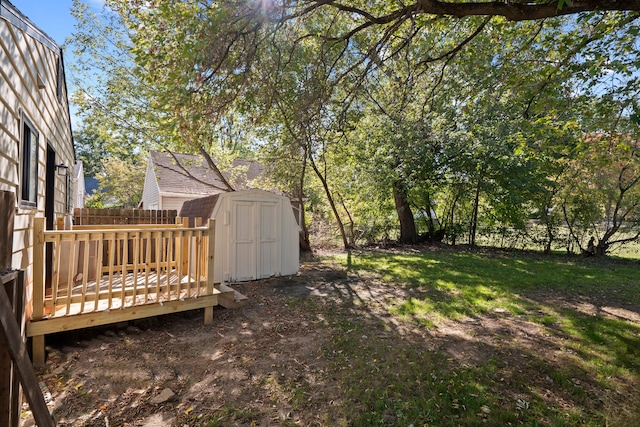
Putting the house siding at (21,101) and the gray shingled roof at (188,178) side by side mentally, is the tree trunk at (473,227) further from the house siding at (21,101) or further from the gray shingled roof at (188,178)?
the house siding at (21,101)

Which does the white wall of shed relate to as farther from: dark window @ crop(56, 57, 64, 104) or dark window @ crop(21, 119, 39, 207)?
dark window @ crop(21, 119, 39, 207)

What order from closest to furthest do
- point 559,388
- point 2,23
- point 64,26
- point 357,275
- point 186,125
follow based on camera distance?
point 2,23, point 559,388, point 186,125, point 357,275, point 64,26

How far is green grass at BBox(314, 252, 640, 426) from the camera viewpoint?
8.38 ft

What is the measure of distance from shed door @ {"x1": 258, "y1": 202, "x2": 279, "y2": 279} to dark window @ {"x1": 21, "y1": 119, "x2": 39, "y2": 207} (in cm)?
398

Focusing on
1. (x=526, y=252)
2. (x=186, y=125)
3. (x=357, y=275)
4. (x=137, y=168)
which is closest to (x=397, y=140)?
(x=357, y=275)

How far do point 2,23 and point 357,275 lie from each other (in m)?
6.91

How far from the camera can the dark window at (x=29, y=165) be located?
10.4ft

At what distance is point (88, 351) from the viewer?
351 centimetres

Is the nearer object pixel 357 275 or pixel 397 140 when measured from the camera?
pixel 357 275

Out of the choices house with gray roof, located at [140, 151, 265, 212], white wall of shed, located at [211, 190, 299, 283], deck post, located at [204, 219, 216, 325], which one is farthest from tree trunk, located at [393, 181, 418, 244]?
deck post, located at [204, 219, 216, 325]

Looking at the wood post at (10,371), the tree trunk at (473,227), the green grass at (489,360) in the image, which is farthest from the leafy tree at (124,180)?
the wood post at (10,371)

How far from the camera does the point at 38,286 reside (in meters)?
3.26

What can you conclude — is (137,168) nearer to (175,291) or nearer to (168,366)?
(175,291)

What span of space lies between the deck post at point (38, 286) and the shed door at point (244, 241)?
3609mm
